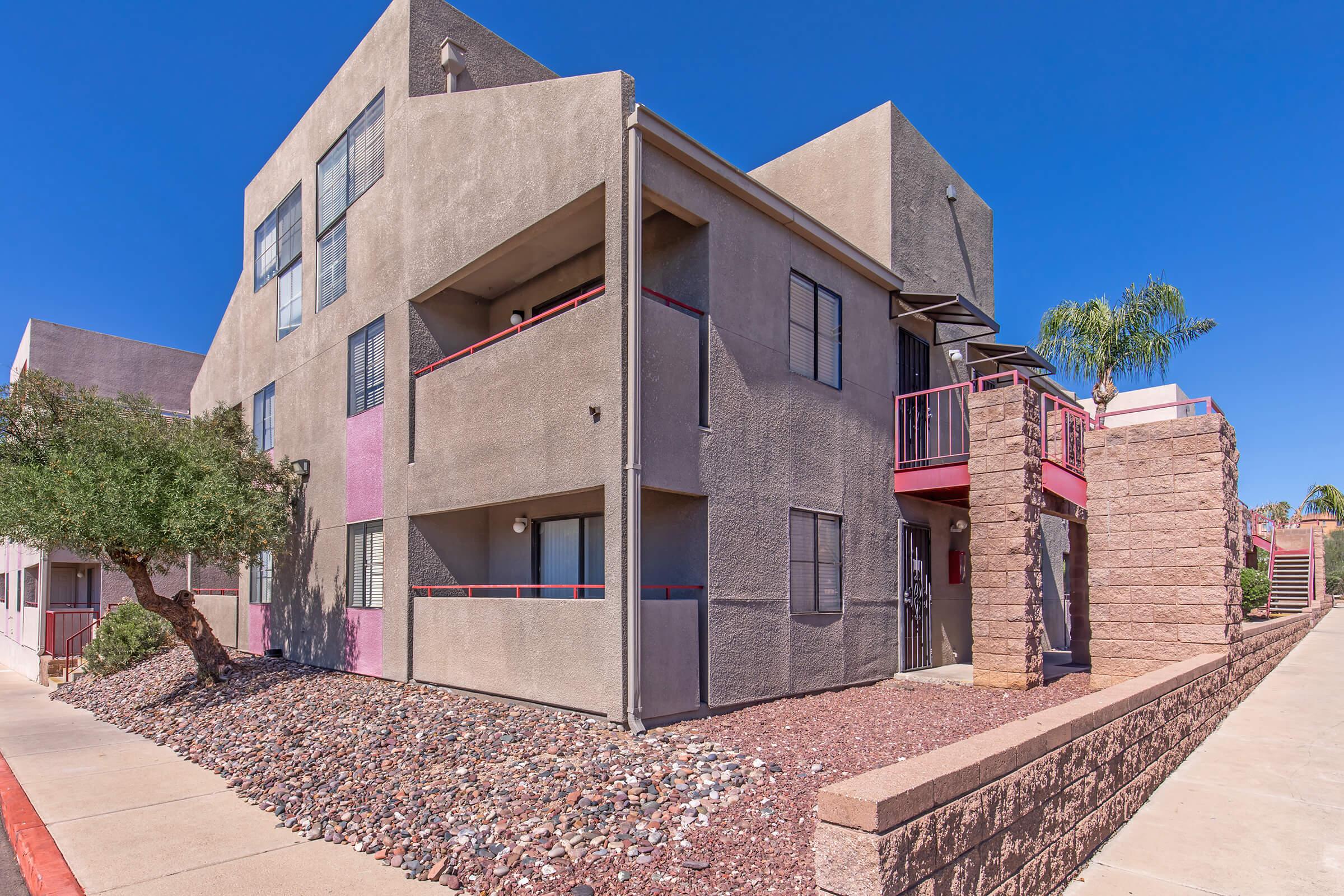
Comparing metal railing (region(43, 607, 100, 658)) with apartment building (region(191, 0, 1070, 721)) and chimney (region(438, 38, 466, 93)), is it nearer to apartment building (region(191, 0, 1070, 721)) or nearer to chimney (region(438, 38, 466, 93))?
apartment building (region(191, 0, 1070, 721))

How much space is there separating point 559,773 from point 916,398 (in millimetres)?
8587

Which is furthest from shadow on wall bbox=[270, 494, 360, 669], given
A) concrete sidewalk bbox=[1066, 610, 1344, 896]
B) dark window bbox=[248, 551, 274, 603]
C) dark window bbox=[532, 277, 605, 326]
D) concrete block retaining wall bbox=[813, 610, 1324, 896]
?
concrete sidewalk bbox=[1066, 610, 1344, 896]

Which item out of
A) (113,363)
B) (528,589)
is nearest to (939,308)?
(528,589)

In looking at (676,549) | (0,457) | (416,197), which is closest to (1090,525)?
(676,549)

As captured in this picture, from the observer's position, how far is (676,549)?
911 cm

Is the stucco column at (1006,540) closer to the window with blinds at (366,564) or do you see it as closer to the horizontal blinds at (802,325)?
the horizontal blinds at (802,325)

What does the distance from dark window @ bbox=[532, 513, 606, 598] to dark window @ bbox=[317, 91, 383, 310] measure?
243 inches

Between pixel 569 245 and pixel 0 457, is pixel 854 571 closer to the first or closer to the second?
pixel 569 245

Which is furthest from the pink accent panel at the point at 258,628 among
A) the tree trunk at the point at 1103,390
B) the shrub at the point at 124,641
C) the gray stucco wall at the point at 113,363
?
the tree trunk at the point at 1103,390

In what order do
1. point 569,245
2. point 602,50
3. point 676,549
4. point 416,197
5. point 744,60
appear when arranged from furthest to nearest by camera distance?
point 744,60
point 602,50
point 416,197
point 569,245
point 676,549

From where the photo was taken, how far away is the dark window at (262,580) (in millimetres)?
15805

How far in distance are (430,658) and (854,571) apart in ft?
19.5

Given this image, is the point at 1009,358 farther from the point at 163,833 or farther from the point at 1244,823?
the point at 163,833

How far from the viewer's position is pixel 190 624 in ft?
42.0
